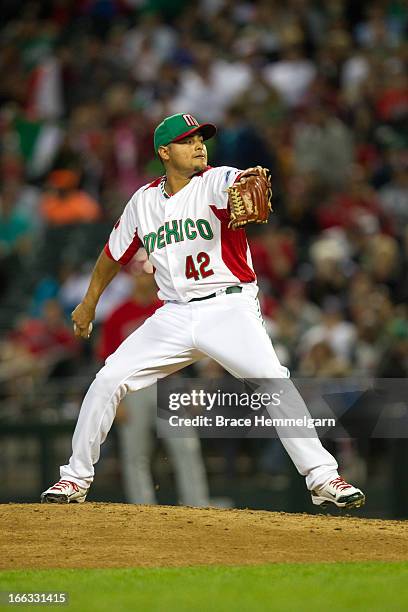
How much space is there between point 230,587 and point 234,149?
322 inches

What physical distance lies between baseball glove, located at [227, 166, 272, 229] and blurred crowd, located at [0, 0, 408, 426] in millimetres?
3448

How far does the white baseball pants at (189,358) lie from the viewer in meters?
6.15

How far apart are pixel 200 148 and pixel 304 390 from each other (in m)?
3.40

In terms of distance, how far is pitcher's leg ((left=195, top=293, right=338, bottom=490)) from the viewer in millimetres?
6102

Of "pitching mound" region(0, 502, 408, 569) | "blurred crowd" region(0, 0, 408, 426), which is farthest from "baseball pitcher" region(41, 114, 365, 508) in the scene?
"blurred crowd" region(0, 0, 408, 426)

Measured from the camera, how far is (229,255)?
20.8ft

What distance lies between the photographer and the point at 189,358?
21.1 feet

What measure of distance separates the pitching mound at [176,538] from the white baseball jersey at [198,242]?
1.17 m

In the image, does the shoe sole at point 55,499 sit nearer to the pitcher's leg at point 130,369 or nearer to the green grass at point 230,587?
the pitcher's leg at point 130,369

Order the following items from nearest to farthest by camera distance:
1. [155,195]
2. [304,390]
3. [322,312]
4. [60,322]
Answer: [155,195], [304,390], [322,312], [60,322]

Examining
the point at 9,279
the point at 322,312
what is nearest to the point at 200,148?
the point at 322,312

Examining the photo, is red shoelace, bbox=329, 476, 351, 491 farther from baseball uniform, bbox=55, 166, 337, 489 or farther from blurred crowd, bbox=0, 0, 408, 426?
blurred crowd, bbox=0, 0, 408, 426

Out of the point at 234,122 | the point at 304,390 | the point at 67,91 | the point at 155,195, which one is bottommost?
the point at 304,390

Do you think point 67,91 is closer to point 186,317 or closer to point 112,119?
point 112,119
